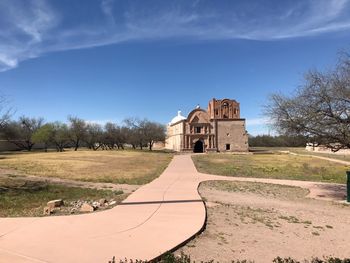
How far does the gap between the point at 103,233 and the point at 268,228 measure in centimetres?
475

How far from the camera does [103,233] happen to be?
8164mm

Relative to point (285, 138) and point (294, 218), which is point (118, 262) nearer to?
point (294, 218)

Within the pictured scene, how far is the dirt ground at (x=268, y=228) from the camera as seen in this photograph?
791 cm

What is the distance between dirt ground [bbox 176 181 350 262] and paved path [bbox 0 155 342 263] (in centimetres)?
60

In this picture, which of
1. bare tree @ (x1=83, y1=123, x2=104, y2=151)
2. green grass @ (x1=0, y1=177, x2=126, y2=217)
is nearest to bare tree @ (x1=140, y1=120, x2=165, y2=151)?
bare tree @ (x1=83, y1=123, x2=104, y2=151)

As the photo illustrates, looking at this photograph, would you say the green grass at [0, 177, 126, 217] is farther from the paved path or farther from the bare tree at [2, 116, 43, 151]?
the bare tree at [2, 116, 43, 151]

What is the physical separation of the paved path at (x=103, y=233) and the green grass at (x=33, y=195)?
212 cm

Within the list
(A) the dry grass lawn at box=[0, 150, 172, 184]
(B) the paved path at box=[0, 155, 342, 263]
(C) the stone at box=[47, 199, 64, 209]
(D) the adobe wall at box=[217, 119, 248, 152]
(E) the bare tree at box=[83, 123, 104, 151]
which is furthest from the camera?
(E) the bare tree at box=[83, 123, 104, 151]

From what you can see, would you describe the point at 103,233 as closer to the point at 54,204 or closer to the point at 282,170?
the point at 54,204

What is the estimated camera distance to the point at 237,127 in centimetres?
7500

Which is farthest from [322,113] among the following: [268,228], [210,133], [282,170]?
[210,133]

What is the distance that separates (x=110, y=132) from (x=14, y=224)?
81168 millimetres

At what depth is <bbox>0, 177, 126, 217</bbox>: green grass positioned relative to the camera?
11789mm

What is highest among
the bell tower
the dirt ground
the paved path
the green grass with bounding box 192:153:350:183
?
the bell tower
